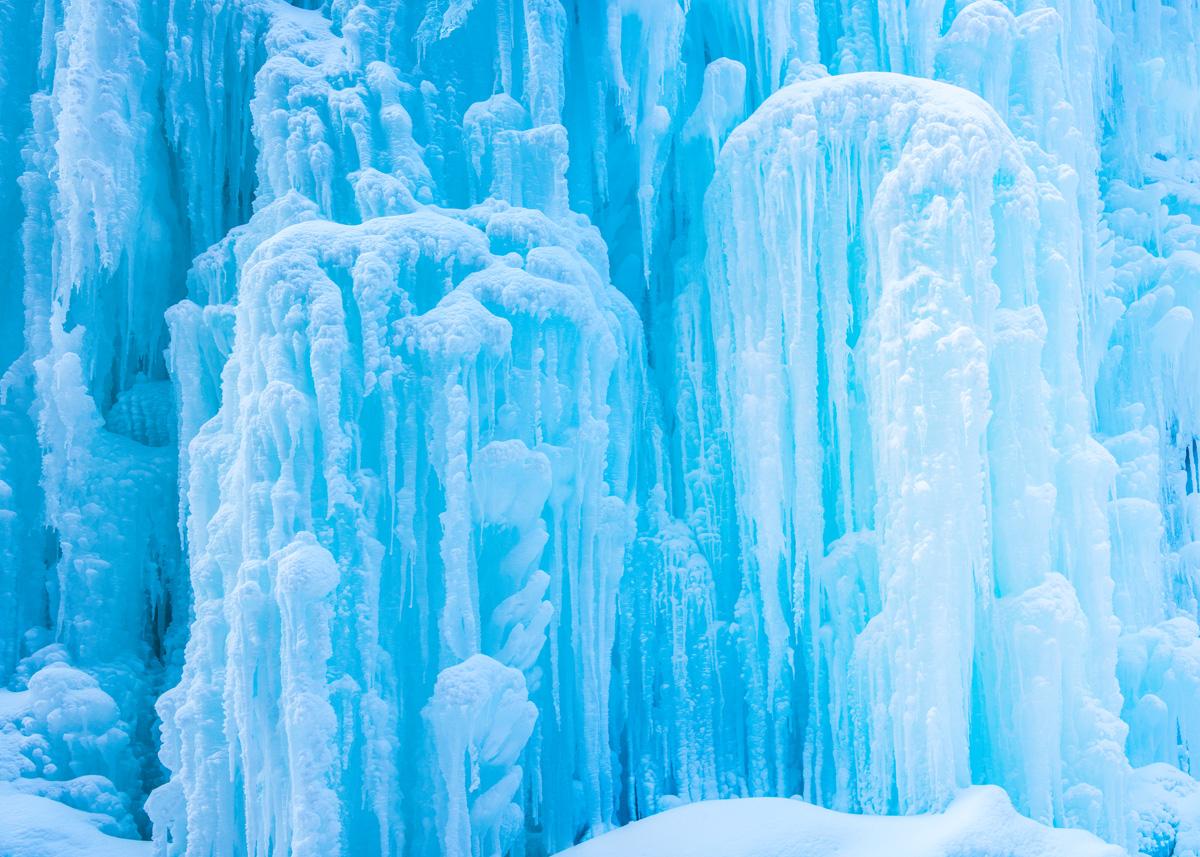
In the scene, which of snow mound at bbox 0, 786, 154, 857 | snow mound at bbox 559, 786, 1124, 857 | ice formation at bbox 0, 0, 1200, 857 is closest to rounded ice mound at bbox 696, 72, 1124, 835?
ice formation at bbox 0, 0, 1200, 857

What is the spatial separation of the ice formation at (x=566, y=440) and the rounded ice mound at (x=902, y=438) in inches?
1.3

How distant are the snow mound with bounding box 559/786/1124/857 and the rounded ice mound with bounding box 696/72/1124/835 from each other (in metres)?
0.34

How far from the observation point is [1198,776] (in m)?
9.09

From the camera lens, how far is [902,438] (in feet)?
23.4

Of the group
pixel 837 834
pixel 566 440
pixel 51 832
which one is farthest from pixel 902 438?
pixel 51 832

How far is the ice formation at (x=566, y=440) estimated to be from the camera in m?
6.63

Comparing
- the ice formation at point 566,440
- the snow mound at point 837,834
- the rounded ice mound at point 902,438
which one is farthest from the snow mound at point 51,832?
the rounded ice mound at point 902,438

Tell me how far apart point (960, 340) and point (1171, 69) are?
637cm

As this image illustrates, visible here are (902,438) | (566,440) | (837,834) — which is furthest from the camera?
(566,440)

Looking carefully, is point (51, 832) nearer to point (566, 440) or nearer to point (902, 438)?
point (566, 440)

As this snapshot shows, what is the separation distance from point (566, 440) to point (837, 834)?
9.75 ft

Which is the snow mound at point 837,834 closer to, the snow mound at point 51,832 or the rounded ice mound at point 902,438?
the rounded ice mound at point 902,438

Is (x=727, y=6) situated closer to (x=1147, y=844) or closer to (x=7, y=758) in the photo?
(x=1147, y=844)

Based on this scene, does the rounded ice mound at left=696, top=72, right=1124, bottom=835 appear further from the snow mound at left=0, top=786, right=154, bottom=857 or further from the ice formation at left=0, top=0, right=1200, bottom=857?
the snow mound at left=0, top=786, right=154, bottom=857
